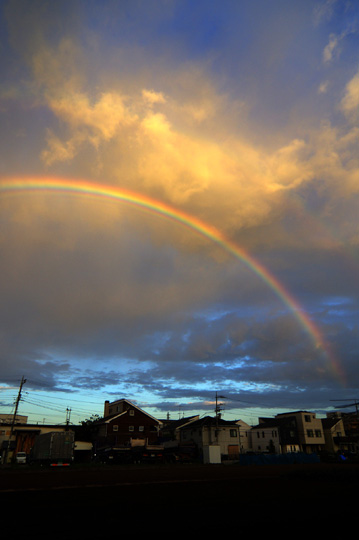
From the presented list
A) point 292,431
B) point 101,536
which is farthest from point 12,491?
point 292,431

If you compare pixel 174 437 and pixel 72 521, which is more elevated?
pixel 174 437

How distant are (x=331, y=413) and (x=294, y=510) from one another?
14787 centimetres

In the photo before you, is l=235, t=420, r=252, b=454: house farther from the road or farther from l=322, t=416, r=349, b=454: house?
the road

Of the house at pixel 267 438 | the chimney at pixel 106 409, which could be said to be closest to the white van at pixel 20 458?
the chimney at pixel 106 409

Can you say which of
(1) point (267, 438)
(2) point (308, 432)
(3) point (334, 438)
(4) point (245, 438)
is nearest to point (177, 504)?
(2) point (308, 432)

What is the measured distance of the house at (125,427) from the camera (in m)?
69.4

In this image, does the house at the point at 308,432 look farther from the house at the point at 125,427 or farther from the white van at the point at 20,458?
the white van at the point at 20,458

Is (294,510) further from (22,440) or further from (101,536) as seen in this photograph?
(22,440)

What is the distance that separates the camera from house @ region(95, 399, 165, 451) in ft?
228

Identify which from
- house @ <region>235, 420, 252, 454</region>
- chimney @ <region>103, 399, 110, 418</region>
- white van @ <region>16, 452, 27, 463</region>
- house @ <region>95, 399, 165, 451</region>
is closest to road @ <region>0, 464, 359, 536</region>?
white van @ <region>16, 452, 27, 463</region>

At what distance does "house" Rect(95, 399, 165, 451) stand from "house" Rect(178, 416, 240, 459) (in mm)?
8302

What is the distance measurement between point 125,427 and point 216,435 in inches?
737

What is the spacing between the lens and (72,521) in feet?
32.1

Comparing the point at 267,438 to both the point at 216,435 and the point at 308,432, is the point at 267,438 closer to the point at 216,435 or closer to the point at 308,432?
the point at 308,432
